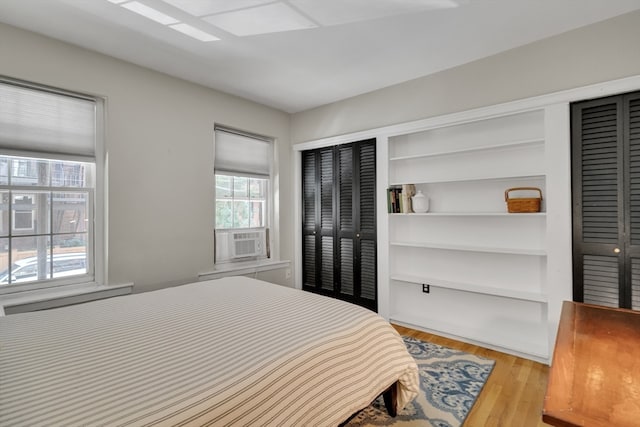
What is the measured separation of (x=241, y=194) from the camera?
3785 millimetres

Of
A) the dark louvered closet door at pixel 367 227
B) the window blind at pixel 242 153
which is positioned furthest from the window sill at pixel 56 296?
the dark louvered closet door at pixel 367 227

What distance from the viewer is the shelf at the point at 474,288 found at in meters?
2.51

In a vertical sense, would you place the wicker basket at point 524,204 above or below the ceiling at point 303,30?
below

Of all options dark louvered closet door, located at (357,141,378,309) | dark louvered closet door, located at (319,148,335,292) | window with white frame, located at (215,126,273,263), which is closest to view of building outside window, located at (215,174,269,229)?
window with white frame, located at (215,126,273,263)

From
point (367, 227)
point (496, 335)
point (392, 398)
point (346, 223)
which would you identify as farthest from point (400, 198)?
point (392, 398)

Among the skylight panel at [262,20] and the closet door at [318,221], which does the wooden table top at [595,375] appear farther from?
the closet door at [318,221]

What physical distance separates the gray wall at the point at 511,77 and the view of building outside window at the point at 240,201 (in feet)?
4.12

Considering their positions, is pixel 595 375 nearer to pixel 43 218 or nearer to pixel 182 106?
pixel 43 218

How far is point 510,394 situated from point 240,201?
315 cm

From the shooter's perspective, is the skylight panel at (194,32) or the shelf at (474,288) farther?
the shelf at (474,288)

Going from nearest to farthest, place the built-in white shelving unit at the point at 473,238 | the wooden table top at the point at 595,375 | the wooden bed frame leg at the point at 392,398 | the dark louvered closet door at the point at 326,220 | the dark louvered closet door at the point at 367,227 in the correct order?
the wooden table top at the point at 595,375 → the wooden bed frame leg at the point at 392,398 → the built-in white shelving unit at the point at 473,238 → the dark louvered closet door at the point at 367,227 → the dark louvered closet door at the point at 326,220

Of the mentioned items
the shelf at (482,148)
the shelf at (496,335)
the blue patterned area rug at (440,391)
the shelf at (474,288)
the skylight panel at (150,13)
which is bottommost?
the blue patterned area rug at (440,391)

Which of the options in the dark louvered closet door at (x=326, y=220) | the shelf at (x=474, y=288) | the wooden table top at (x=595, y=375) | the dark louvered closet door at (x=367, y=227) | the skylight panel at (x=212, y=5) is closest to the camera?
the wooden table top at (x=595, y=375)

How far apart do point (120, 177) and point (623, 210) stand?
3.92 metres
